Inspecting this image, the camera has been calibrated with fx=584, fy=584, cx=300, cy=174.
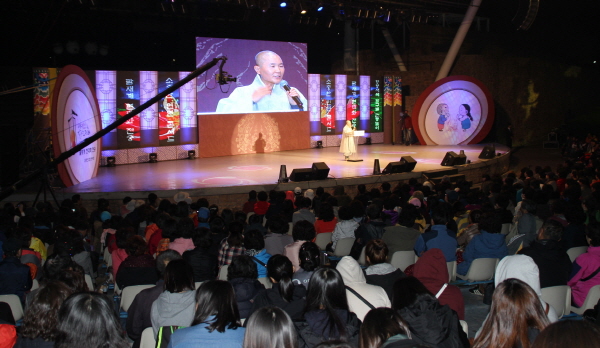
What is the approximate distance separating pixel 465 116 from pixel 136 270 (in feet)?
56.5

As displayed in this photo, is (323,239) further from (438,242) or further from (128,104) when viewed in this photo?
(128,104)

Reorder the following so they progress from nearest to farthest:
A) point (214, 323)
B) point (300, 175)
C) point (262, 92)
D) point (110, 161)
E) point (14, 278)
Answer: point (214, 323) → point (14, 278) → point (300, 175) → point (110, 161) → point (262, 92)

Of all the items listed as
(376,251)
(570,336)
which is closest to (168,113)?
(376,251)

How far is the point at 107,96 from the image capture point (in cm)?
1488

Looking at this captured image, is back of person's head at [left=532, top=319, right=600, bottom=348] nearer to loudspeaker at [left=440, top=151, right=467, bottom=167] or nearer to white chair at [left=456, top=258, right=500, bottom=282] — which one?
white chair at [left=456, top=258, right=500, bottom=282]

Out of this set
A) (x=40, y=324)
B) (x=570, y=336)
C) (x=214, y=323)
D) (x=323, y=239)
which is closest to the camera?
(x=570, y=336)

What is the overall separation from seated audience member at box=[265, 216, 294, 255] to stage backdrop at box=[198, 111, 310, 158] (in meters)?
11.8

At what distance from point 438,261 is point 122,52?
15541 millimetres

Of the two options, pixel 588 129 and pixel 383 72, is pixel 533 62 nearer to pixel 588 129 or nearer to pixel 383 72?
pixel 588 129

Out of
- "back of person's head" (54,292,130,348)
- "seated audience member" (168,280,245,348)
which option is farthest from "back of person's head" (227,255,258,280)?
"back of person's head" (54,292,130,348)

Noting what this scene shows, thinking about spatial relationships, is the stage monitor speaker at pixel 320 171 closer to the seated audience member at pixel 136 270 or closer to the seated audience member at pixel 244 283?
the seated audience member at pixel 136 270

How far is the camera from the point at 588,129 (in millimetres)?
22125

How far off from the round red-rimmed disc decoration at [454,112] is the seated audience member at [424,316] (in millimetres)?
17666

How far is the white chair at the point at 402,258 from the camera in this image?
5.37 metres
